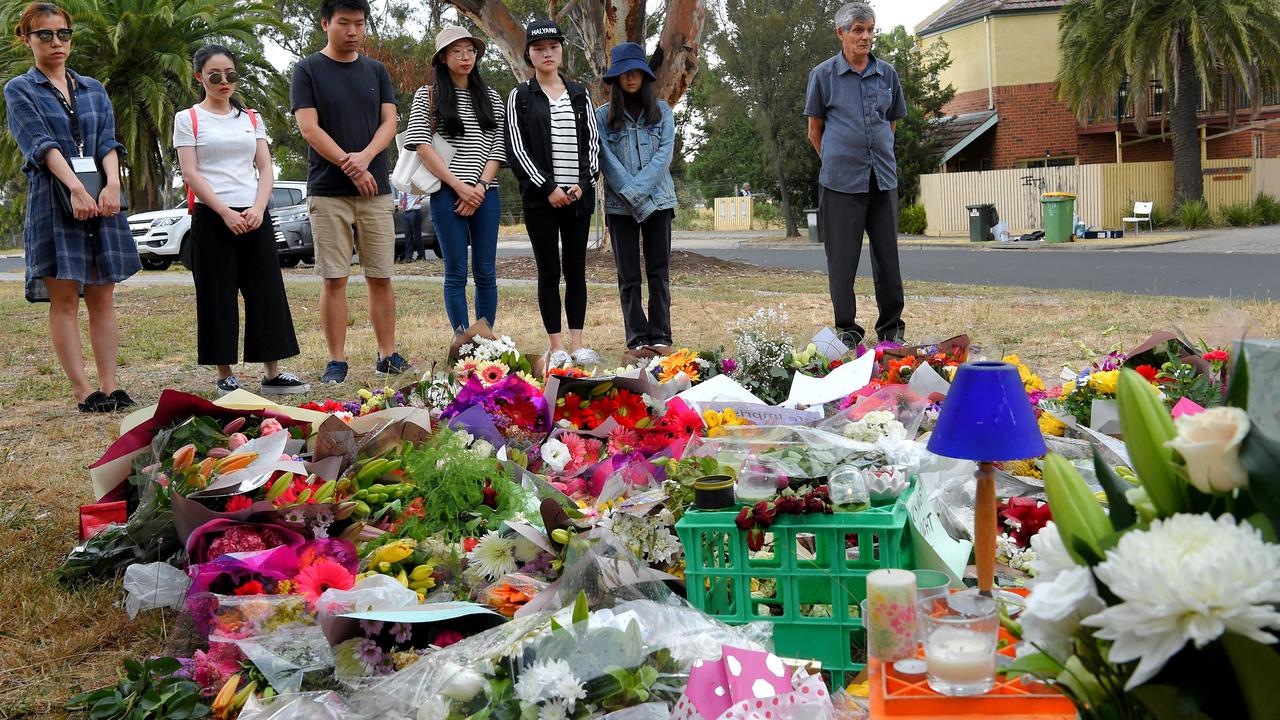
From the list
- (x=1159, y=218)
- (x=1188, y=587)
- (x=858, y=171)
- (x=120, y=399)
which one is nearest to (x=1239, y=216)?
(x=1159, y=218)

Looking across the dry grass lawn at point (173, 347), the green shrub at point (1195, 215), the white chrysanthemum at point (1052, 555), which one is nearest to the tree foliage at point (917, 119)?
the green shrub at point (1195, 215)

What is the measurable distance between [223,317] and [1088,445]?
4.13m

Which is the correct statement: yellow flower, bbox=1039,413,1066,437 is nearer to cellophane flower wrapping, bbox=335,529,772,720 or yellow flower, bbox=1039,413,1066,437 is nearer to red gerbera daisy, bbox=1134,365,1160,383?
red gerbera daisy, bbox=1134,365,1160,383

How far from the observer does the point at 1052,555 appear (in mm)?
1030

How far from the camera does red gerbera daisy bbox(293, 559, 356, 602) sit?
8.06ft

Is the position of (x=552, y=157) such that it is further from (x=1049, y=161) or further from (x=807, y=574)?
(x=1049, y=161)

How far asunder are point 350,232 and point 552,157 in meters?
1.17

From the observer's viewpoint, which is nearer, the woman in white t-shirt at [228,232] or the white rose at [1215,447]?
the white rose at [1215,447]

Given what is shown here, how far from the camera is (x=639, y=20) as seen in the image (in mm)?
12289

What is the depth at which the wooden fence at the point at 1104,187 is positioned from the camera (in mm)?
25266

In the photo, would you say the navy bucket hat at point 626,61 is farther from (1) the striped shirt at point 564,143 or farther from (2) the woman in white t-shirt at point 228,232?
(2) the woman in white t-shirt at point 228,232

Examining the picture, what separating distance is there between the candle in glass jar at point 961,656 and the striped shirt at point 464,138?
4874 millimetres

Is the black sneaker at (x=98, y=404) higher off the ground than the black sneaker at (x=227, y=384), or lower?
lower

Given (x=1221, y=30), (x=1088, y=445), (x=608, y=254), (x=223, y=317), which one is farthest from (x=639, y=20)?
(x=1221, y=30)
